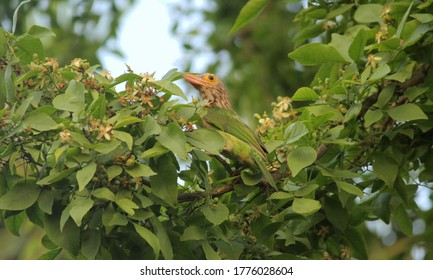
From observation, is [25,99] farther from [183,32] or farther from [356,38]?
[183,32]

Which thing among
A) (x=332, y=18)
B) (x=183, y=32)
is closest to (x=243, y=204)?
(x=332, y=18)

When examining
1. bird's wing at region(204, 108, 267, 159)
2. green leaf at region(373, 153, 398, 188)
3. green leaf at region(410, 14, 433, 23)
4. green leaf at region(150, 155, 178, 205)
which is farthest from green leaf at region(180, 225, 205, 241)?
green leaf at region(410, 14, 433, 23)

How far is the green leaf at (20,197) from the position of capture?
2.70 meters

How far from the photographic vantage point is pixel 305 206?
2.78 meters

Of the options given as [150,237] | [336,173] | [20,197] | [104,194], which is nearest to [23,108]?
[20,197]

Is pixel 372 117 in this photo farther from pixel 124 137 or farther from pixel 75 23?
pixel 75 23

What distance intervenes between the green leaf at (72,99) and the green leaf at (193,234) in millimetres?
502

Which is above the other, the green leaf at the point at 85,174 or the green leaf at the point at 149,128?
the green leaf at the point at 149,128

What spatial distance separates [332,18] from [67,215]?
65.9 inches

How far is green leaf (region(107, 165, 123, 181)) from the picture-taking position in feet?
Answer: 8.30

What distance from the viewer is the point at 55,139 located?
8.95ft

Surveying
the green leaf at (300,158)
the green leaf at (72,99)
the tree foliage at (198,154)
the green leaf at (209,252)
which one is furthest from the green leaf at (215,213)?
the green leaf at (72,99)

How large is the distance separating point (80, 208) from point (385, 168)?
1197mm

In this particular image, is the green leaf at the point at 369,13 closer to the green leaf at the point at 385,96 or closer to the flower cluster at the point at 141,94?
the green leaf at the point at 385,96
